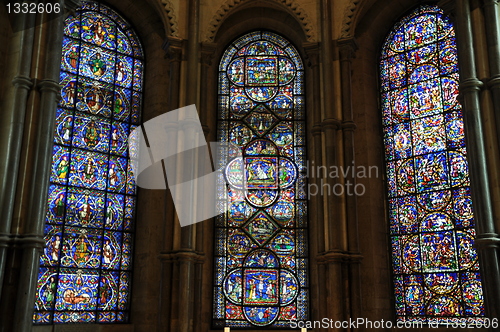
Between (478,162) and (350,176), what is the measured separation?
9.69 feet

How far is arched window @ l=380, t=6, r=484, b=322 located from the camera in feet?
40.5

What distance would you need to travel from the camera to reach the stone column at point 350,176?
40.0 feet

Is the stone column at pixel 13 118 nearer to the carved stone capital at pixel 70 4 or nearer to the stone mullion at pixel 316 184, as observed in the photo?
the carved stone capital at pixel 70 4

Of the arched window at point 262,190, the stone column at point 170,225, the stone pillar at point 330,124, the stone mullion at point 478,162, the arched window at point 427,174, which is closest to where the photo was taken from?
the stone mullion at point 478,162

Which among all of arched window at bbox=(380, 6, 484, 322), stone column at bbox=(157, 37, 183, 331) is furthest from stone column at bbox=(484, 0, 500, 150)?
stone column at bbox=(157, 37, 183, 331)

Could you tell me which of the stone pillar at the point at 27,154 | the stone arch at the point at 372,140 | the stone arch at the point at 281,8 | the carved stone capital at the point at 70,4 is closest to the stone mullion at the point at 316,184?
the stone arch at the point at 281,8

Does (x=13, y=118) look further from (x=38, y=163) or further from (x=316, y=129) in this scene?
(x=316, y=129)

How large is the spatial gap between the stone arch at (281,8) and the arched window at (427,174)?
2.07 m

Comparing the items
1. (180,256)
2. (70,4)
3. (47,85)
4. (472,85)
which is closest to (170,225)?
(180,256)

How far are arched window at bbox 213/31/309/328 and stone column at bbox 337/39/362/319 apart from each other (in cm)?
142

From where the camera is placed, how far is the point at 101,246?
1298 cm

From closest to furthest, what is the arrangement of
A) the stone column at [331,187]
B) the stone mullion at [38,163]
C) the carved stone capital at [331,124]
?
the stone mullion at [38,163], the stone column at [331,187], the carved stone capital at [331,124]

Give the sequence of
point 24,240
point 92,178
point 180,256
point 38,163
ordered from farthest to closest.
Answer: point 92,178, point 180,256, point 38,163, point 24,240

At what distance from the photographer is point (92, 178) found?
43.4 ft
